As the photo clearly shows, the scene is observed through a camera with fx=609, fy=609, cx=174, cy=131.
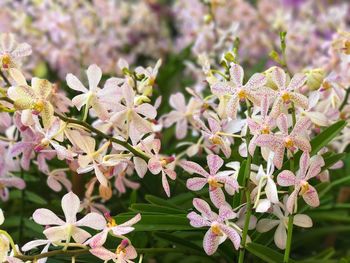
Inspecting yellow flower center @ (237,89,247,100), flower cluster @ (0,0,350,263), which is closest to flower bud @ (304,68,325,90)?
flower cluster @ (0,0,350,263)

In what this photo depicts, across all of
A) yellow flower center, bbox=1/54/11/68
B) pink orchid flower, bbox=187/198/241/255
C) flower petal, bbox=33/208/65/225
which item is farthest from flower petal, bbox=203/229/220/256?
yellow flower center, bbox=1/54/11/68

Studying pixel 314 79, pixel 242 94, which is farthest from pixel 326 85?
pixel 242 94

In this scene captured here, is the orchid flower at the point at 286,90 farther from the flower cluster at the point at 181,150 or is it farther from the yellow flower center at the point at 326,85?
the yellow flower center at the point at 326,85

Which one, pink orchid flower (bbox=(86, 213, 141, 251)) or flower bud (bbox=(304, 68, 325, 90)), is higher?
flower bud (bbox=(304, 68, 325, 90))

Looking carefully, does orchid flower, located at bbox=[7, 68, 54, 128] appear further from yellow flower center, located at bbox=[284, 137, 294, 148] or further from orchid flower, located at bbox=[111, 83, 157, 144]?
yellow flower center, located at bbox=[284, 137, 294, 148]

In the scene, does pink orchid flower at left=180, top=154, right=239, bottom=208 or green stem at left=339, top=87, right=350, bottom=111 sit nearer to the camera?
pink orchid flower at left=180, top=154, right=239, bottom=208

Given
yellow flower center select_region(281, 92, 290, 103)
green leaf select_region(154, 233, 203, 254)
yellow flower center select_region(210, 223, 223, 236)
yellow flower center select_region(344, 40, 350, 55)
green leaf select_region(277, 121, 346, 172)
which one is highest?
yellow flower center select_region(344, 40, 350, 55)

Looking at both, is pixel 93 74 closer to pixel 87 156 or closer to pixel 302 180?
pixel 87 156
